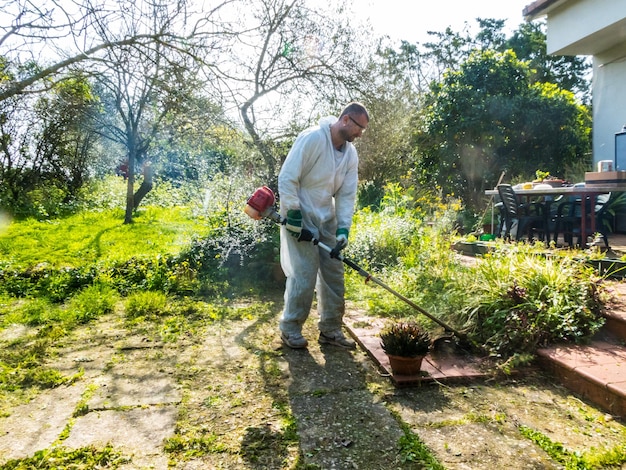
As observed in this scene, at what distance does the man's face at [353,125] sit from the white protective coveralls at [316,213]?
0.47ft

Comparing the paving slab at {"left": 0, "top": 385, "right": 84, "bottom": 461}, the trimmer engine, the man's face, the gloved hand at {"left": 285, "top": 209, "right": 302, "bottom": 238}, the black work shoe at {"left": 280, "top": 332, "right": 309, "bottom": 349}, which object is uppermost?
the man's face

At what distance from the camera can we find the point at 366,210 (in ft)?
26.7

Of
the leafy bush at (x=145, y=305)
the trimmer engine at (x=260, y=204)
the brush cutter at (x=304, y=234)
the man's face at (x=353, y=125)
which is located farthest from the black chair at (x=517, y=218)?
the leafy bush at (x=145, y=305)

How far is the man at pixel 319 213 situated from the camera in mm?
3275

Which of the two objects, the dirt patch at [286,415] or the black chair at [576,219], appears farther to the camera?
the black chair at [576,219]

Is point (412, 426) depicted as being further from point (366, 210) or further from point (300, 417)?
point (366, 210)

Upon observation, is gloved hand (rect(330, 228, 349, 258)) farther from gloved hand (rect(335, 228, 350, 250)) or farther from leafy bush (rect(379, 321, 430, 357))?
leafy bush (rect(379, 321, 430, 357))

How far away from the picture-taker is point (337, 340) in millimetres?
3430

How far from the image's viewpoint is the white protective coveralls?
10.8 feet

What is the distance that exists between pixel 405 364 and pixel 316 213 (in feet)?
4.22

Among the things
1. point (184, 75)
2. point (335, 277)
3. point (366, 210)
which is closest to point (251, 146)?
point (366, 210)

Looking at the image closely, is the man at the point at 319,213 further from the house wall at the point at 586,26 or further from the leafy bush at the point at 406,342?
the house wall at the point at 586,26

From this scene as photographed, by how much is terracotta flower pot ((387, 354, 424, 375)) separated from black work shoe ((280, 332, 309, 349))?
0.79 meters

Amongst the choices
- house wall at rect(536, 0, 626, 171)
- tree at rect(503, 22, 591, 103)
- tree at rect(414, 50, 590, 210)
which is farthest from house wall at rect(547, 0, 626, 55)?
tree at rect(503, 22, 591, 103)
